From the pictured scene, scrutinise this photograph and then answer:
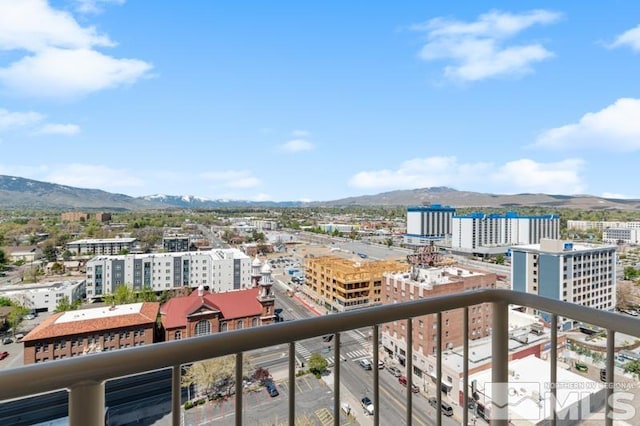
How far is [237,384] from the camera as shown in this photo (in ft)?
2.16

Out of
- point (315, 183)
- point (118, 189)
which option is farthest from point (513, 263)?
point (315, 183)

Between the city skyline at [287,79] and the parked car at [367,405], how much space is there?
298cm

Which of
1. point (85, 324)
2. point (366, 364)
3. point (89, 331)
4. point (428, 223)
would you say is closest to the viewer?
point (366, 364)

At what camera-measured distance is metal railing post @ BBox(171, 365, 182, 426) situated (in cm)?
59

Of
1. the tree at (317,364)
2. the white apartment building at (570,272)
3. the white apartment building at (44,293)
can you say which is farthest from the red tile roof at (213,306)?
the white apartment building at (570,272)

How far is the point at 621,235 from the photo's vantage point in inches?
204

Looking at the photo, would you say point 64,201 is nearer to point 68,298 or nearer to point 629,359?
point 68,298

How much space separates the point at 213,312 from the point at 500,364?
186 centimetres

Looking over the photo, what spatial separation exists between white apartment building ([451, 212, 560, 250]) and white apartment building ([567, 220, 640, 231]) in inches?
10.5

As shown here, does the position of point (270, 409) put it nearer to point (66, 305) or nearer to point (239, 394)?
point (239, 394)

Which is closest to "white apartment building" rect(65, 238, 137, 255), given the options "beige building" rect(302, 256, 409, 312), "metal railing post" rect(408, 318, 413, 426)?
"beige building" rect(302, 256, 409, 312)

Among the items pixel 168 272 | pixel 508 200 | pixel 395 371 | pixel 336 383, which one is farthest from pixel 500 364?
pixel 508 200

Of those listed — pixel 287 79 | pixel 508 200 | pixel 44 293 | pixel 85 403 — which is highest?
pixel 287 79

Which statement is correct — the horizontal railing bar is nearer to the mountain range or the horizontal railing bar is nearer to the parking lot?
the parking lot
